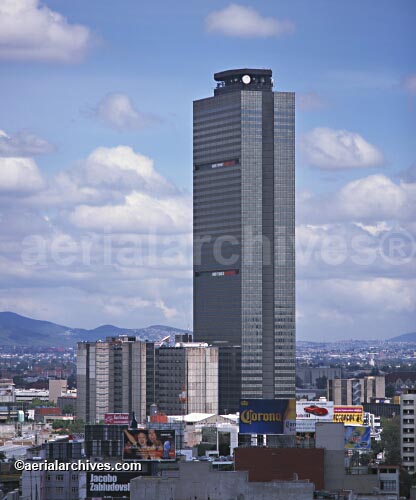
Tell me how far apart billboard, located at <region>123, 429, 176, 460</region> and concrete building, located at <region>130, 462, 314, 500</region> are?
3844 centimetres

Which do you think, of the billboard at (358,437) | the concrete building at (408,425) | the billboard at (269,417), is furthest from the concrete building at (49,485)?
the billboard at (358,437)

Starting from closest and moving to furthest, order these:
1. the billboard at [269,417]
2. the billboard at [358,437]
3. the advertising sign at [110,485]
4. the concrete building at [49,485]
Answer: the advertising sign at [110,485] < the concrete building at [49,485] < the billboard at [269,417] < the billboard at [358,437]

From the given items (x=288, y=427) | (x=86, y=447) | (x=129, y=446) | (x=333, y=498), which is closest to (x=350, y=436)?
(x=86, y=447)

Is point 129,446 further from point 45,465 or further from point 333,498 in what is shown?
point 333,498

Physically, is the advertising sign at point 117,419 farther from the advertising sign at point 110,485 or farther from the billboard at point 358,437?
the advertising sign at point 110,485

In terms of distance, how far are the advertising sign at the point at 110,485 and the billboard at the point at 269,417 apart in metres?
18.0

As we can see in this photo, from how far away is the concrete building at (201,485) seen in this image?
77500mm

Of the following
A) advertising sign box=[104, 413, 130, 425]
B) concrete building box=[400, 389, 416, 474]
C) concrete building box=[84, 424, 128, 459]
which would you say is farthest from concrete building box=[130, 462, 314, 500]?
advertising sign box=[104, 413, 130, 425]

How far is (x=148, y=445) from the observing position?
399 ft

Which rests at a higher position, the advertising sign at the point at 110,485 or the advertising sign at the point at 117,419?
the advertising sign at the point at 117,419

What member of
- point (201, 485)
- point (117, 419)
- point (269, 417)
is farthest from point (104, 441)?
point (201, 485)

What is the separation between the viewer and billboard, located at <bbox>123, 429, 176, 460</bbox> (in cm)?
11944

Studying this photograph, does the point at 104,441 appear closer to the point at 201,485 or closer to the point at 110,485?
the point at 110,485

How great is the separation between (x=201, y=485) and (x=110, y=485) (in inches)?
510
